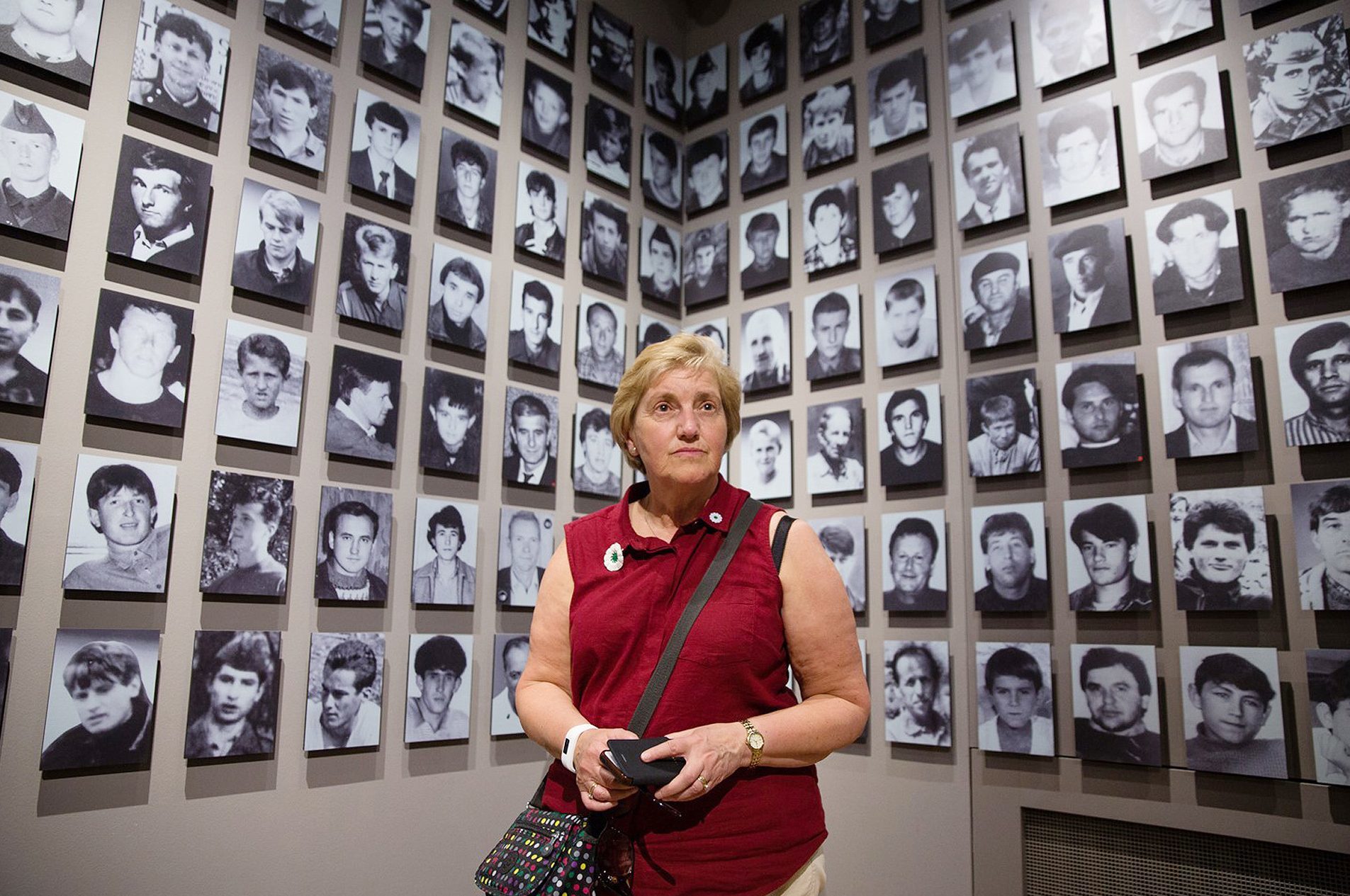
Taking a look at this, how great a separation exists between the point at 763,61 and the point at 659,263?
1.20m

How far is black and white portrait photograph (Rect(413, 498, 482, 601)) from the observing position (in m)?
3.58

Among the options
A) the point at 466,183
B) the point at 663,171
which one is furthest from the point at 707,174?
the point at 466,183

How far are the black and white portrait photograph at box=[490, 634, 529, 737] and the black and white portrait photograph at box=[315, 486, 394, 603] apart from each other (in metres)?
0.57

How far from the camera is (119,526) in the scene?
2820mm

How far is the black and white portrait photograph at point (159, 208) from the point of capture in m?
2.95

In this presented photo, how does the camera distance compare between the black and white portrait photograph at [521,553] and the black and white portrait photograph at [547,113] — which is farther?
the black and white portrait photograph at [547,113]

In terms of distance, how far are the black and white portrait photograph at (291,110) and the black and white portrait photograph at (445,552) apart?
4.58 ft

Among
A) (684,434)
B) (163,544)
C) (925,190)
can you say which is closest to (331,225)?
(163,544)

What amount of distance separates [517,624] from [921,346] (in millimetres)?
2120

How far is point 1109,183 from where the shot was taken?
139 inches

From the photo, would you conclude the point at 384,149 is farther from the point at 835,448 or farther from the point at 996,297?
the point at 996,297

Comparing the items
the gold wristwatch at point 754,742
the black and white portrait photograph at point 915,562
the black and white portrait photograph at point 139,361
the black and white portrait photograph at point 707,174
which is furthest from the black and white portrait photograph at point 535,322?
the gold wristwatch at point 754,742

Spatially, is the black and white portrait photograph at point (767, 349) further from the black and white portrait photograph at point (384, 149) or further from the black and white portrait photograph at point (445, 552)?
the black and white portrait photograph at point (384, 149)

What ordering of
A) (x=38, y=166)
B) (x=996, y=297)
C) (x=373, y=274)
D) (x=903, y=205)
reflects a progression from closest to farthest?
(x=38, y=166)
(x=373, y=274)
(x=996, y=297)
(x=903, y=205)
